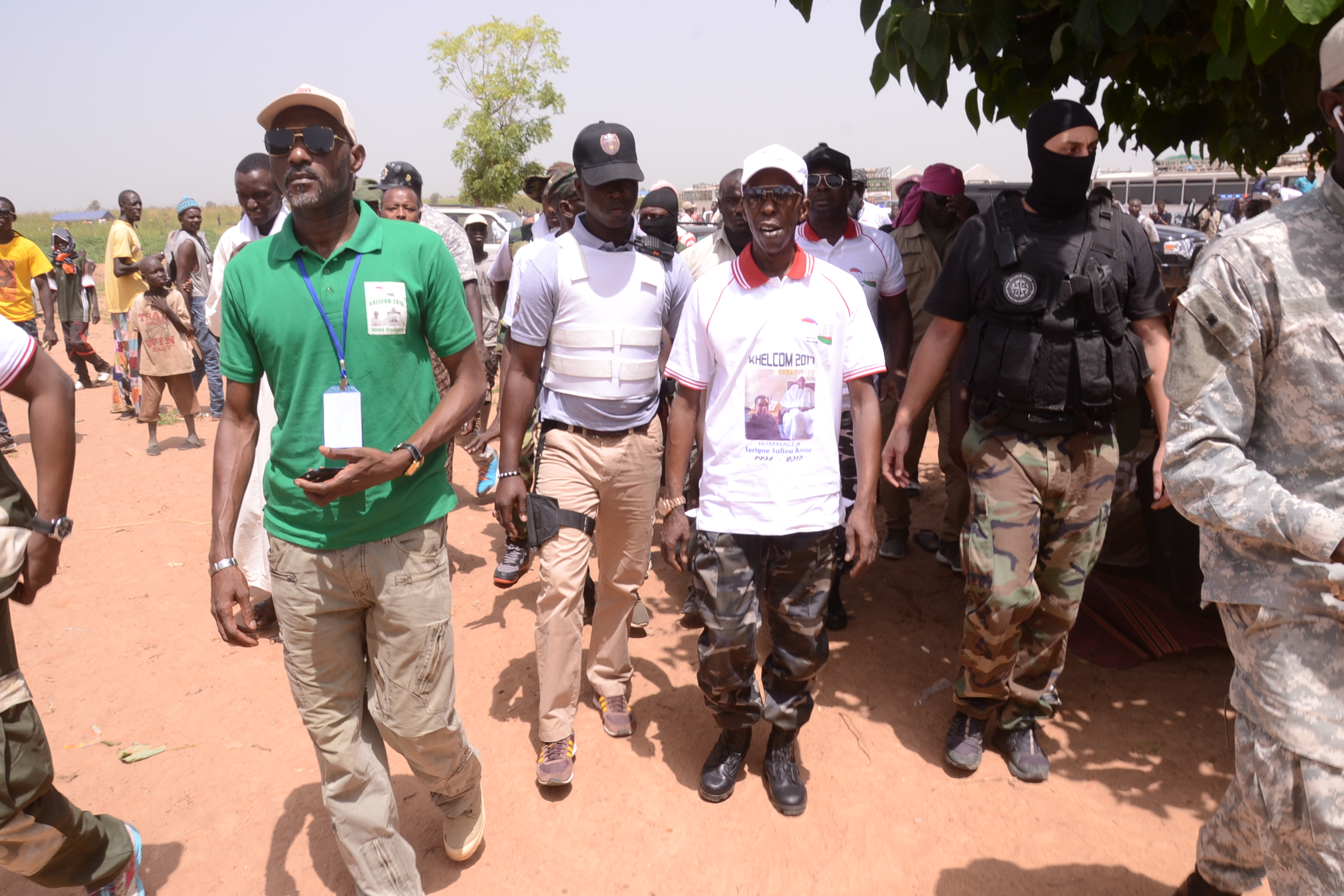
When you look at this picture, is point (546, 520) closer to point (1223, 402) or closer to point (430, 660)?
point (430, 660)

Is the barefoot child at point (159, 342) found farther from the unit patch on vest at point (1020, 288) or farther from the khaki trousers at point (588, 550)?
the unit patch on vest at point (1020, 288)

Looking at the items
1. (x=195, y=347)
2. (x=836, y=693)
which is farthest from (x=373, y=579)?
(x=195, y=347)

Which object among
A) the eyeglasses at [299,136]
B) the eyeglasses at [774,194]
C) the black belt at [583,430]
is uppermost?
the eyeglasses at [299,136]

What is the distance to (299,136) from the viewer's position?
2654mm

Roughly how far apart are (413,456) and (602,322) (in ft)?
4.15

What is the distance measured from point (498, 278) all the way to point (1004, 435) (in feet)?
14.1

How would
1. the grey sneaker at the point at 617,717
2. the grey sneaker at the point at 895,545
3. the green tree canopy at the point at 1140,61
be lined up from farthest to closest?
the grey sneaker at the point at 895,545
the grey sneaker at the point at 617,717
the green tree canopy at the point at 1140,61

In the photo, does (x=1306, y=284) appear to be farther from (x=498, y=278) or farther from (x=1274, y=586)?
(x=498, y=278)

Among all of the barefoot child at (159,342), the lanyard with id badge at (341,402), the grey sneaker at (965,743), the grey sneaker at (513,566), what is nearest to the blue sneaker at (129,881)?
the lanyard with id badge at (341,402)

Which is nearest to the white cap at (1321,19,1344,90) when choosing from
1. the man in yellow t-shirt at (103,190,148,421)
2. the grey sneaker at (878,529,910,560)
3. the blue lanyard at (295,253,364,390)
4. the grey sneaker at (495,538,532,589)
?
the blue lanyard at (295,253,364,390)

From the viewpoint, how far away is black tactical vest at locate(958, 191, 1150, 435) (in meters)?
3.29

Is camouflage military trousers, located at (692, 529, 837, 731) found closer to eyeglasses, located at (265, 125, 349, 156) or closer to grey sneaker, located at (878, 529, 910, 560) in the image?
eyeglasses, located at (265, 125, 349, 156)

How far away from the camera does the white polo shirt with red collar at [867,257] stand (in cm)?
475

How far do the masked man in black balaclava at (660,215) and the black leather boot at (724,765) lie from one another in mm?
2743
